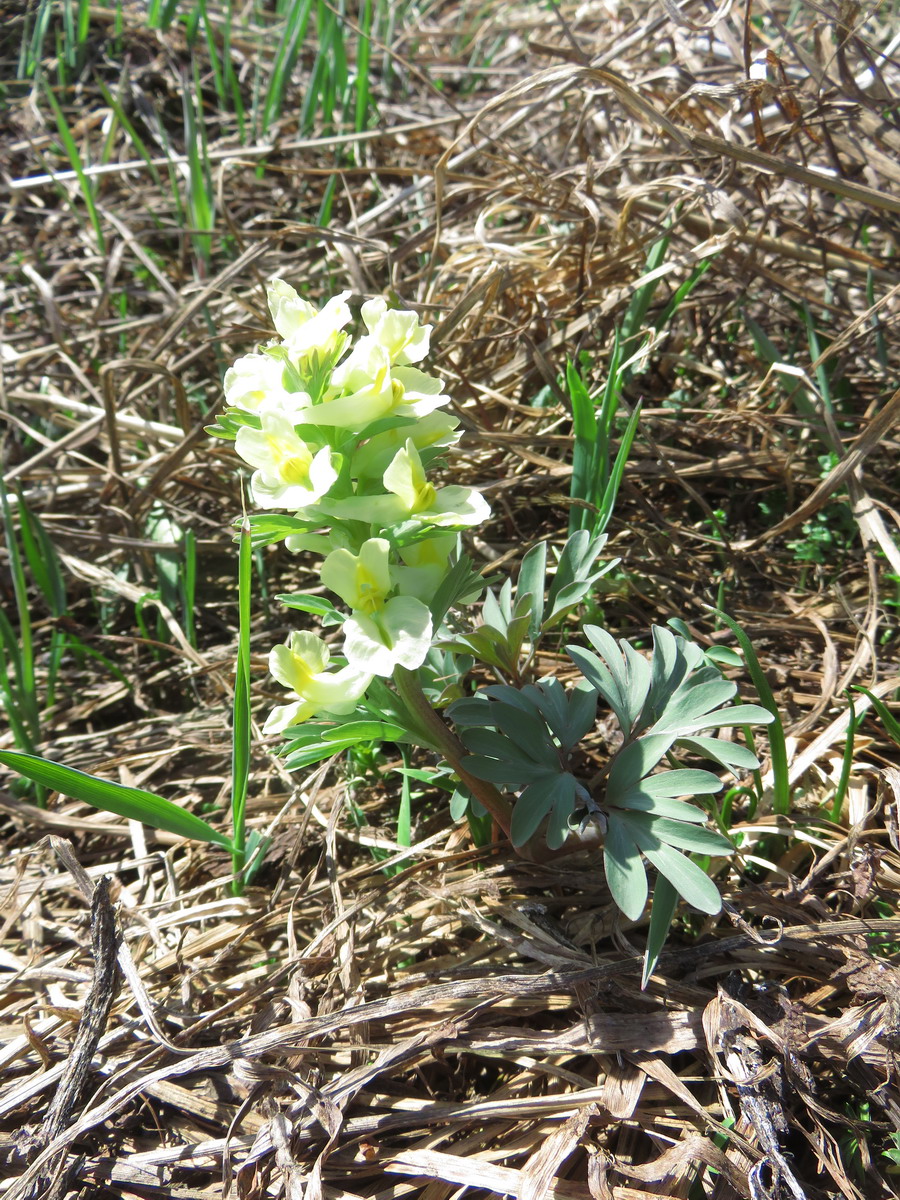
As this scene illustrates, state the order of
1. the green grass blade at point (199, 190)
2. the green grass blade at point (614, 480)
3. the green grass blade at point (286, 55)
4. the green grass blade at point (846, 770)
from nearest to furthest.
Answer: the green grass blade at point (846, 770), the green grass blade at point (614, 480), the green grass blade at point (199, 190), the green grass blade at point (286, 55)

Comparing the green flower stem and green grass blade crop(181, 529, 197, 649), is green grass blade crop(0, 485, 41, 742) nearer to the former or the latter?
green grass blade crop(181, 529, 197, 649)

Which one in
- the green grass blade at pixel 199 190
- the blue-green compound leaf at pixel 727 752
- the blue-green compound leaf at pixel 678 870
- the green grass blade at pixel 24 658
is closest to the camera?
the blue-green compound leaf at pixel 678 870

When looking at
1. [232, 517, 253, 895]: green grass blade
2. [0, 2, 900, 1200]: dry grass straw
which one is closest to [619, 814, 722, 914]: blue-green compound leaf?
[0, 2, 900, 1200]: dry grass straw

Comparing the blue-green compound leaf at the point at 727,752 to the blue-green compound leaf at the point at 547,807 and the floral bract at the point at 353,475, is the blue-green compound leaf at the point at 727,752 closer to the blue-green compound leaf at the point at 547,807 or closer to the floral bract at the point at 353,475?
the blue-green compound leaf at the point at 547,807

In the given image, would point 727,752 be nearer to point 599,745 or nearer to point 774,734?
point 774,734

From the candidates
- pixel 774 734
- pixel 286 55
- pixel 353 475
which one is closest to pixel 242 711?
pixel 353 475

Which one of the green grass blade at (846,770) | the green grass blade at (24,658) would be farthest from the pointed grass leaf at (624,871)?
the green grass blade at (24,658)

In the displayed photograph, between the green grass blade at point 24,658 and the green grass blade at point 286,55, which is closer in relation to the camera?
the green grass blade at point 24,658
